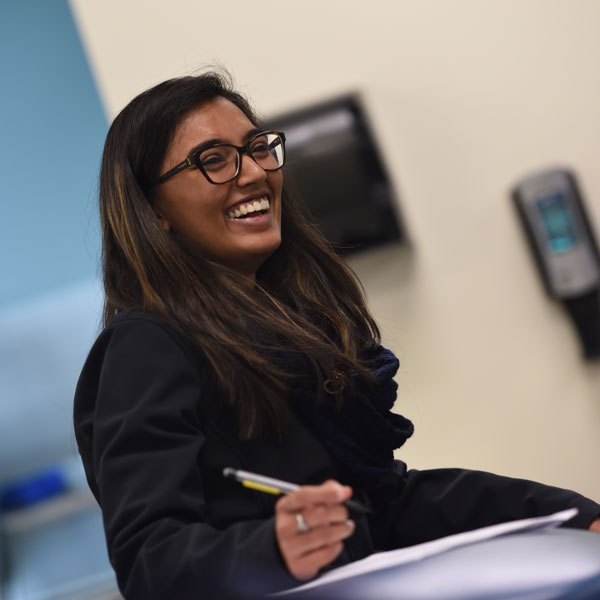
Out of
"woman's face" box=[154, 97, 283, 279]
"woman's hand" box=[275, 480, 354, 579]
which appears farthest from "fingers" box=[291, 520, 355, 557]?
"woman's face" box=[154, 97, 283, 279]

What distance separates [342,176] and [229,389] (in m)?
1.25

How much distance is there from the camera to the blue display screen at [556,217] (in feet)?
7.00

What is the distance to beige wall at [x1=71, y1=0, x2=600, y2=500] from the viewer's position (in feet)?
7.06

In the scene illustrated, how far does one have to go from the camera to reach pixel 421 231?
2.20 m

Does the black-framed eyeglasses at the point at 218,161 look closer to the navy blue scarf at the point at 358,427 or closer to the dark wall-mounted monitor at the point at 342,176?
the navy blue scarf at the point at 358,427

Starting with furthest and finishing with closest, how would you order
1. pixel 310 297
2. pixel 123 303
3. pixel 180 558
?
pixel 310 297, pixel 123 303, pixel 180 558

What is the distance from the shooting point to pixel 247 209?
1196 mm

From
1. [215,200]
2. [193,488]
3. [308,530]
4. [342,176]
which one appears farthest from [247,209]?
[342,176]

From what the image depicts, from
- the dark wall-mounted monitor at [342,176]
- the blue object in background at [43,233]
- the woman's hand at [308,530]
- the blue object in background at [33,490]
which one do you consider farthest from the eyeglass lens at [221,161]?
the blue object in background at [33,490]

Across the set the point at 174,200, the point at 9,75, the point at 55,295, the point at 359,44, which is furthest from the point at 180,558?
the point at 9,75

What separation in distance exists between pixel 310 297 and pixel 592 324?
1083mm

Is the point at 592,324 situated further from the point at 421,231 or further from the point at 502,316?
the point at 421,231

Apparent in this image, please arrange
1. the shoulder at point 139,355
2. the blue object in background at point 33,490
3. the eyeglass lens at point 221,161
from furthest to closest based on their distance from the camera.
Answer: the blue object in background at point 33,490, the eyeglass lens at point 221,161, the shoulder at point 139,355

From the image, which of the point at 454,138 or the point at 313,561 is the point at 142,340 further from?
the point at 454,138
